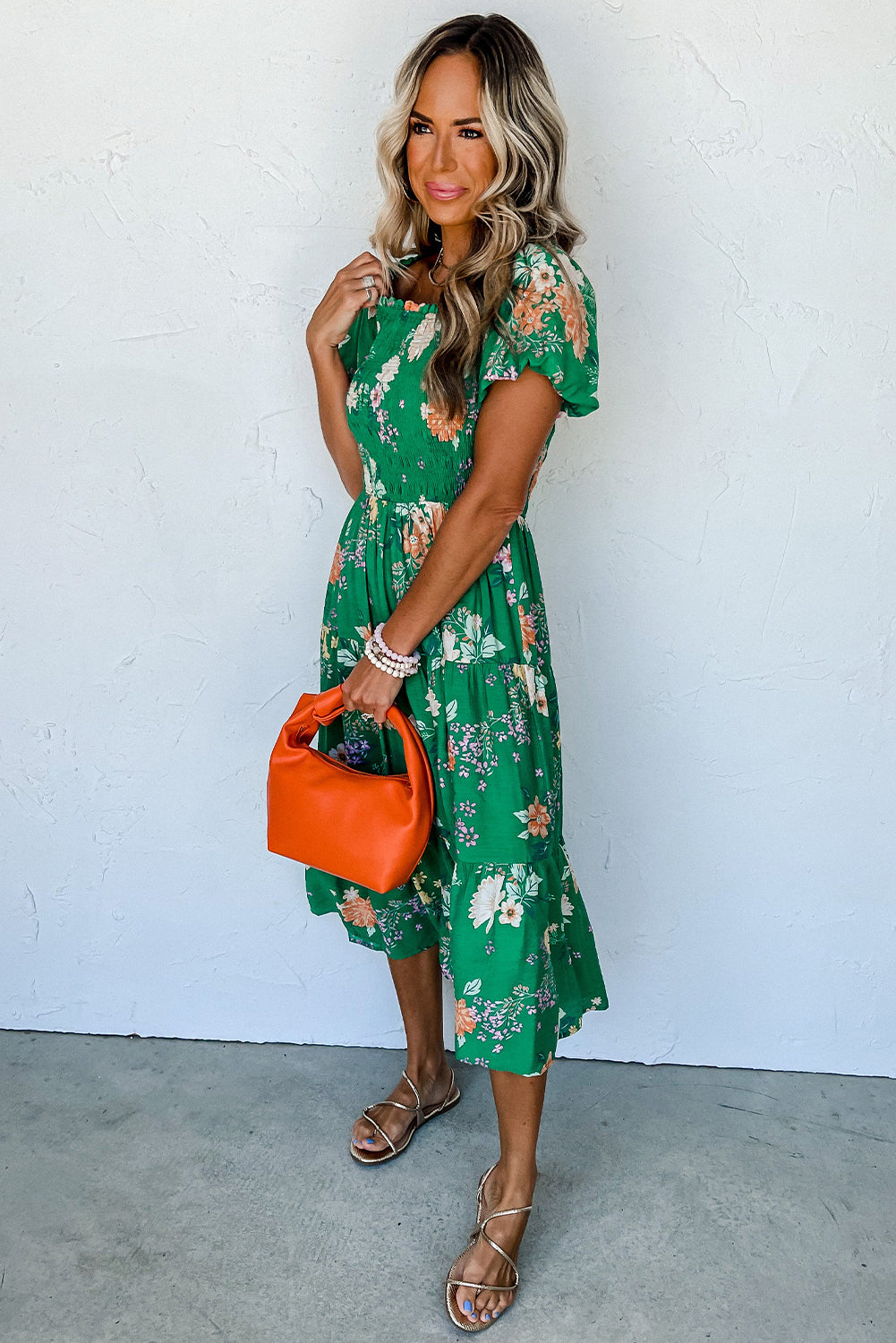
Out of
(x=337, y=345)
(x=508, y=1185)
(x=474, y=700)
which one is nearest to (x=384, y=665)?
(x=474, y=700)

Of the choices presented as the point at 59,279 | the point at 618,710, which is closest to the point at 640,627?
the point at 618,710

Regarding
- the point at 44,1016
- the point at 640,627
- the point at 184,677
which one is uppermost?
the point at 640,627

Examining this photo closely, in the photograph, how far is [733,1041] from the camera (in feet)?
7.54

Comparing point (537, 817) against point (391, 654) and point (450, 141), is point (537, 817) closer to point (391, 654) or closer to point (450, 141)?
point (391, 654)

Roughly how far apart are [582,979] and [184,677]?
100 cm

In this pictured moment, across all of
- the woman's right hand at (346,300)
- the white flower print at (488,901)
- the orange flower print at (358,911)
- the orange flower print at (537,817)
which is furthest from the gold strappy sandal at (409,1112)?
the woman's right hand at (346,300)

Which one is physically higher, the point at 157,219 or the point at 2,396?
the point at 157,219

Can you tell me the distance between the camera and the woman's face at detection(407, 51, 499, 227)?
1.55 meters

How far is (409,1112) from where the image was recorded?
2100mm

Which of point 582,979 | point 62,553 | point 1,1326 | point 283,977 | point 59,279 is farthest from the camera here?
point 283,977

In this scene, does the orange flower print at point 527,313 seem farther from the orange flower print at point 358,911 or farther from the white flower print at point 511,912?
the orange flower print at point 358,911

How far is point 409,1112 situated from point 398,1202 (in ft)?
0.63

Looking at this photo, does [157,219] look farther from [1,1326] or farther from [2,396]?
[1,1326]

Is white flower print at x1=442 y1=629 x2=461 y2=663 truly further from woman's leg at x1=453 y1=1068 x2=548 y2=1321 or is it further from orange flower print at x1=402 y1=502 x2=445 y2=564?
woman's leg at x1=453 y1=1068 x2=548 y2=1321
